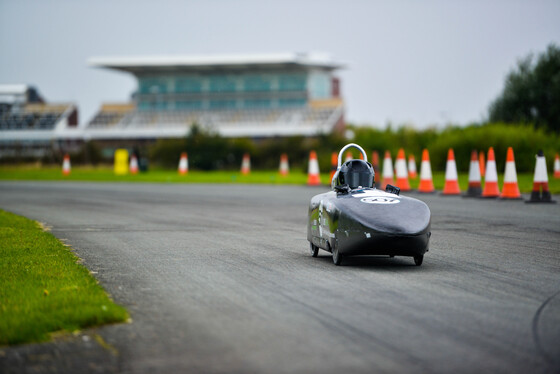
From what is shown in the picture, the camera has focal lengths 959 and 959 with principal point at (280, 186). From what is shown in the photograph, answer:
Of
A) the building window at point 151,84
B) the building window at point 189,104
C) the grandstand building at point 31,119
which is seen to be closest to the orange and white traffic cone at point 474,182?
the building window at point 189,104

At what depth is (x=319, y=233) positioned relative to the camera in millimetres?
10742

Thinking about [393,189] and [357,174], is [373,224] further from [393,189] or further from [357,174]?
[357,174]

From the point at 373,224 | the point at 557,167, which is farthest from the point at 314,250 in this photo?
the point at 557,167

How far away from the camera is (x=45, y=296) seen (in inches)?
308

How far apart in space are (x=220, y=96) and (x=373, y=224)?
76140 millimetres

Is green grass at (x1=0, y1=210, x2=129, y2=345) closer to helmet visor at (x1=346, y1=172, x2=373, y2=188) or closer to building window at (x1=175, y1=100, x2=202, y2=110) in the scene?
helmet visor at (x1=346, y1=172, x2=373, y2=188)

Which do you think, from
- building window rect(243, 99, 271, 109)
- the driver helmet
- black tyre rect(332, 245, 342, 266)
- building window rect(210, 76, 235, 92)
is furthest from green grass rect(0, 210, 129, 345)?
building window rect(210, 76, 235, 92)

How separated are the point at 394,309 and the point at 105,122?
7962 cm

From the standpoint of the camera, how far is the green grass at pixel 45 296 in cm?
666

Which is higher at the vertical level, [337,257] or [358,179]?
[358,179]

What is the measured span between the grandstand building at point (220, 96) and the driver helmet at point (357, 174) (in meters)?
68.2

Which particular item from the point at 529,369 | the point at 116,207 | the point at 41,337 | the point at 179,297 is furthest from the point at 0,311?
the point at 116,207

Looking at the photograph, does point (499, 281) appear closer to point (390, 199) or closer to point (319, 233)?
point (390, 199)

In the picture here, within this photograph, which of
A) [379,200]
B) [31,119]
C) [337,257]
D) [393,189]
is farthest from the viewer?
[31,119]
